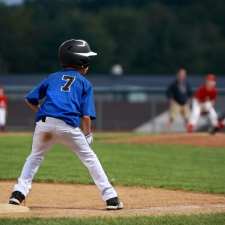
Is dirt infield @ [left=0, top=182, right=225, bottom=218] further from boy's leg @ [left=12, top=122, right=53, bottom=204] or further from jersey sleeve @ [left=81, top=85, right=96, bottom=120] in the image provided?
jersey sleeve @ [left=81, top=85, right=96, bottom=120]

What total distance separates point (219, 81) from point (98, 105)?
45.0 ft

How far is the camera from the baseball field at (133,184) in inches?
360

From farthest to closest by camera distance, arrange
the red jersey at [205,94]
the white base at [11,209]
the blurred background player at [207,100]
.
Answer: the red jersey at [205,94] → the blurred background player at [207,100] → the white base at [11,209]

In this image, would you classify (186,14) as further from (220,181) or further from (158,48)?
(220,181)

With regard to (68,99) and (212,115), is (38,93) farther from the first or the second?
(212,115)

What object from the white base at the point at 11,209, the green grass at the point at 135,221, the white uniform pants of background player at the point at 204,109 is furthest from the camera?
the white uniform pants of background player at the point at 204,109

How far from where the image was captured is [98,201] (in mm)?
10898

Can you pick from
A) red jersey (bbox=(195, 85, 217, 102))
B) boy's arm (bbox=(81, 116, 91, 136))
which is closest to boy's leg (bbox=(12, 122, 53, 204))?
boy's arm (bbox=(81, 116, 91, 136))

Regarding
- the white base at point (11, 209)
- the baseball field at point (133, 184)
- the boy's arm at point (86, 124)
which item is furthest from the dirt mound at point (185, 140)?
the white base at point (11, 209)

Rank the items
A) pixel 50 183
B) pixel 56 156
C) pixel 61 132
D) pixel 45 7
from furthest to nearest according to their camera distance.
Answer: pixel 45 7 < pixel 56 156 < pixel 50 183 < pixel 61 132

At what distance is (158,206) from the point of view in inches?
407

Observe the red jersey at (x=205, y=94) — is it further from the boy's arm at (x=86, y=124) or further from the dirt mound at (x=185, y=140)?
the boy's arm at (x=86, y=124)

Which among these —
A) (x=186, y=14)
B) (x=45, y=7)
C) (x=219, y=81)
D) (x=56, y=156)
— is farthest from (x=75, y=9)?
(x=56, y=156)

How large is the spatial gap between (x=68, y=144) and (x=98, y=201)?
129 cm
